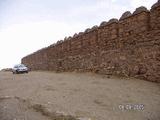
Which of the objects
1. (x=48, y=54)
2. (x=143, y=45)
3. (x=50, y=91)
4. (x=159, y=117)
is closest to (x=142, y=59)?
(x=143, y=45)

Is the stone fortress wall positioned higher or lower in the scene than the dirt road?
higher

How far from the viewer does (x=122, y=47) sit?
12516 mm

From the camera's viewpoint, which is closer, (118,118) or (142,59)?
(118,118)

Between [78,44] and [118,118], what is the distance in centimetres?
1081

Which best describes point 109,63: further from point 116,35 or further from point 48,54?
point 48,54

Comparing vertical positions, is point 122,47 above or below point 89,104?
above

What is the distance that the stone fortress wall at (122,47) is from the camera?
10570 millimetres

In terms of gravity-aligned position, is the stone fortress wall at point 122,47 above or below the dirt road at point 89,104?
above

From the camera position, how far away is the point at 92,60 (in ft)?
50.4

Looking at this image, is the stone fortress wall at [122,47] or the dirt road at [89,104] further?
the stone fortress wall at [122,47]

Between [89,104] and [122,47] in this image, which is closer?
[89,104]

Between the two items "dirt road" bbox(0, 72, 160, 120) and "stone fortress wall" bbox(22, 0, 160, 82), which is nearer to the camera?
"dirt road" bbox(0, 72, 160, 120)

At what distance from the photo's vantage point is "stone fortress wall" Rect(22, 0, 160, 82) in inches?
416

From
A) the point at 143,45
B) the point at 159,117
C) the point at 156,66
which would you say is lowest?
the point at 159,117
